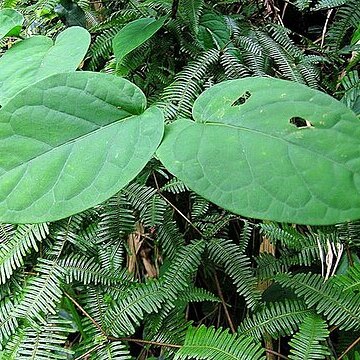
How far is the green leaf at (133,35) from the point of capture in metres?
1.20

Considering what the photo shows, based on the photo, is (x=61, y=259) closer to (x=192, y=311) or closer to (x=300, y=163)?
(x=192, y=311)

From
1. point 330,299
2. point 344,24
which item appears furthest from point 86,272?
point 344,24

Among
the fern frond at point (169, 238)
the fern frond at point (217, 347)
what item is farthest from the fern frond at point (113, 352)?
the fern frond at point (169, 238)

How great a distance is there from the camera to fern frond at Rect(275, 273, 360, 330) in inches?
36.2

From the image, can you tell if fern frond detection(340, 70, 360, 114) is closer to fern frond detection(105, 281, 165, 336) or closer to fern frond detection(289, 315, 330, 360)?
fern frond detection(289, 315, 330, 360)

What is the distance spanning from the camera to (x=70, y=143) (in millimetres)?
729

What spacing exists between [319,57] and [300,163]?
96cm

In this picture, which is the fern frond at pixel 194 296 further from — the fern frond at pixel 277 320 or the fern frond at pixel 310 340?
the fern frond at pixel 310 340

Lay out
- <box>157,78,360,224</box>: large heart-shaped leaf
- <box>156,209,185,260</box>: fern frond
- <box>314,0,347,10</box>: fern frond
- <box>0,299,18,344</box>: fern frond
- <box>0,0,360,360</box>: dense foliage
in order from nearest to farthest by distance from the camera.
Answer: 1. <box>157,78,360,224</box>: large heart-shaped leaf
2. <box>0,0,360,360</box>: dense foliage
3. <box>0,299,18,344</box>: fern frond
4. <box>156,209,185,260</box>: fern frond
5. <box>314,0,347,10</box>: fern frond

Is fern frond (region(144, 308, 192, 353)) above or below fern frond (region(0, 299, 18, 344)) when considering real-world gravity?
below

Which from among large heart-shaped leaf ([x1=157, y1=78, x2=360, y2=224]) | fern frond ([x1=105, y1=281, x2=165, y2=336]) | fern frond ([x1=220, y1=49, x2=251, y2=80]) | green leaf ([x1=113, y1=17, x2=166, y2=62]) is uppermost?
large heart-shaped leaf ([x1=157, y1=78, x2=360, y2=224])

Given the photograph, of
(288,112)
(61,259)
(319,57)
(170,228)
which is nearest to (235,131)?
(288,112)

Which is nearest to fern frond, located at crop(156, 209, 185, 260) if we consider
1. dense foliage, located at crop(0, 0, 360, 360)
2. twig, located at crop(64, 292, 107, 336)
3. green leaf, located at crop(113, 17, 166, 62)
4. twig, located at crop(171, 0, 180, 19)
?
dense foliage, located at crop(0, 0, 360, 360)

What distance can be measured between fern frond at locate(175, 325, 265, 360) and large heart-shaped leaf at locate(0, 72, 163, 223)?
0.42 metres
